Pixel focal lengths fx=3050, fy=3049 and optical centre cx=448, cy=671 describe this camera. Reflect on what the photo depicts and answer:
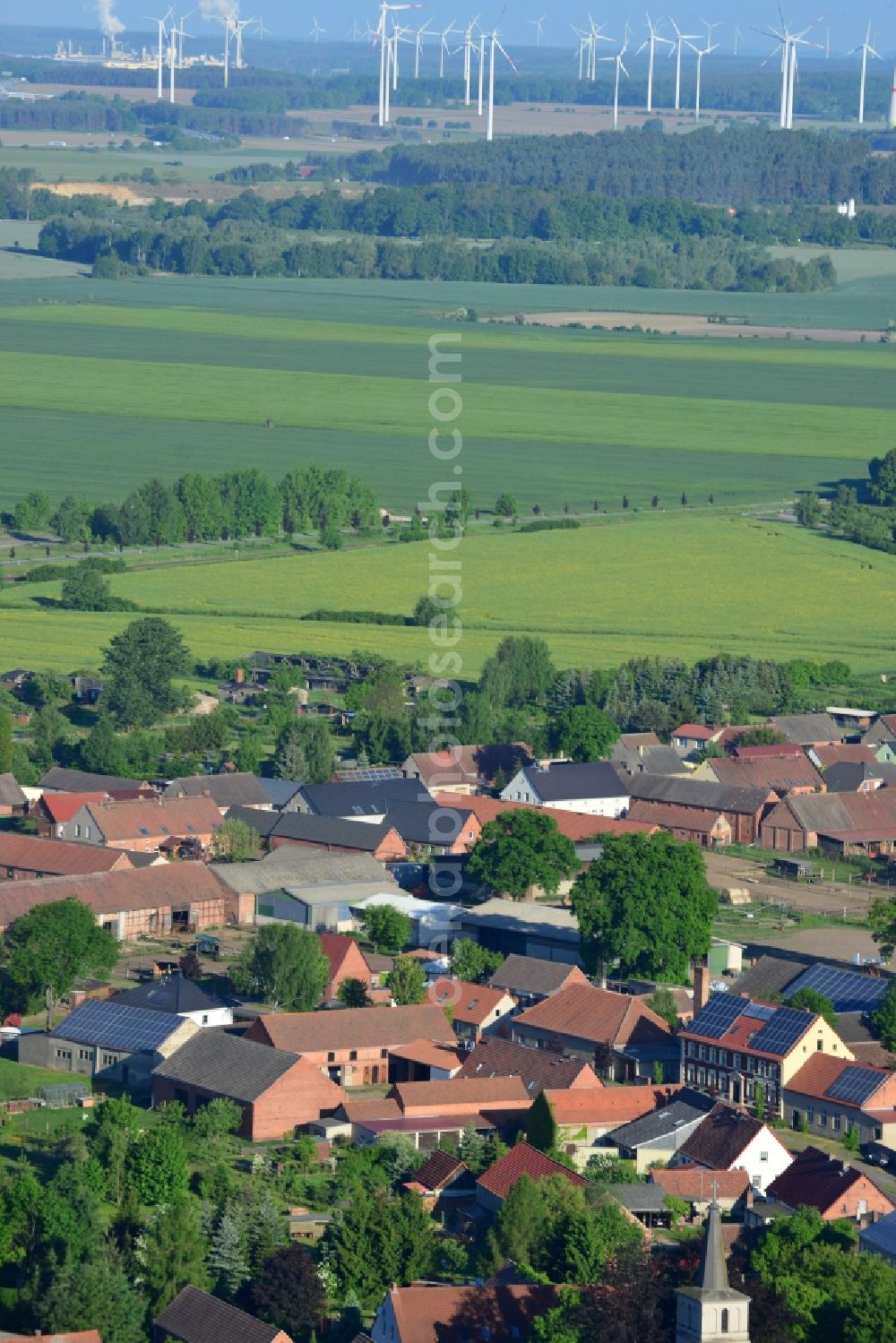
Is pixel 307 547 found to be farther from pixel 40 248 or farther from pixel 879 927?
pixel 40 248

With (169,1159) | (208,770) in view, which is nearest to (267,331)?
(208,770)

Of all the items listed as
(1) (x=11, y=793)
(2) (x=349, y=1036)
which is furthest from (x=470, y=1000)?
(1) (x=11, y=793)

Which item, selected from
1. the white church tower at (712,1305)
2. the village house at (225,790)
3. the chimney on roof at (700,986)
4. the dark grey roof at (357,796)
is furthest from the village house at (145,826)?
the white church tower at (712,1305)

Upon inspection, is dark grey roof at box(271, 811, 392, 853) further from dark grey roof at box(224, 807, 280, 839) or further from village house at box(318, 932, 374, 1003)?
village house at box(318, 932, 374, 1003)

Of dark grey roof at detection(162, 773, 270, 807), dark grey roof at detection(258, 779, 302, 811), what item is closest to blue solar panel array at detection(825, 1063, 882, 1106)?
dark grey roof at detection(258, 779, 302, 811)

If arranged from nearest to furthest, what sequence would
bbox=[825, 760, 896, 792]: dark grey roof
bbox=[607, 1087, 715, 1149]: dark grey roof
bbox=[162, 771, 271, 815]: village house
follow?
bbox=[607, 1087, 715, 1149]: dark grey roof < bbox=[162, 771, 271, 815]: village house < bbox=[825, 760, 896, 792]: dark grey roof

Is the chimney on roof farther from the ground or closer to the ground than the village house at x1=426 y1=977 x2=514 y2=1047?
farther from the ground

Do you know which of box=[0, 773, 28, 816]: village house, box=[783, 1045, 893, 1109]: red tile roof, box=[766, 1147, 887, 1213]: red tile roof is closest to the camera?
box=[766, 1147, 887, 1213]: red tile roof
